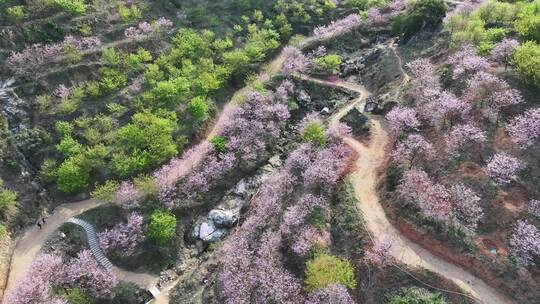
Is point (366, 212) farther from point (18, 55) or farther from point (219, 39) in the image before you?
point (18, 55)

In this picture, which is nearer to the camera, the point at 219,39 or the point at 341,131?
the point at 341,131

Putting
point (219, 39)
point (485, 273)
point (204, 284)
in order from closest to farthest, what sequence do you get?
1. point (485, 273)
2. point (204, 284)
3. point (219, 39)

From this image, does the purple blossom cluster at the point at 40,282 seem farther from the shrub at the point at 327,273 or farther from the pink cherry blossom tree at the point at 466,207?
the pink cherry blossom tree at the point at 466,207

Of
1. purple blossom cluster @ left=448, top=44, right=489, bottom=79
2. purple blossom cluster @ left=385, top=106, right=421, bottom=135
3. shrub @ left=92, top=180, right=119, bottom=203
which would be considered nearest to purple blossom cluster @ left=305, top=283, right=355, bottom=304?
purple blossom cluster @ left=385, top=106, right=421, bottom=135

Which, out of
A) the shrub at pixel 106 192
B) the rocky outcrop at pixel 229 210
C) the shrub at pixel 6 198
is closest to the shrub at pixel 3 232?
the shrub at pixel 6 198

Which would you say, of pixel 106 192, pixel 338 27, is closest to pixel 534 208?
pixel 106 192

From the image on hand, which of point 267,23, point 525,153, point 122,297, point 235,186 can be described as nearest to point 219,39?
point 267,23
